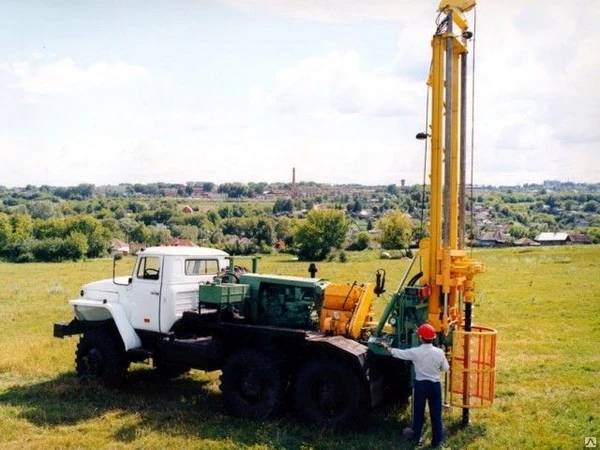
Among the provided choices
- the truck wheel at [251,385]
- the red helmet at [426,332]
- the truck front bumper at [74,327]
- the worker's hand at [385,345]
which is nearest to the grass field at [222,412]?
the truck wheel at [251,385]

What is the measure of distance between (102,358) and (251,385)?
11.8 ft

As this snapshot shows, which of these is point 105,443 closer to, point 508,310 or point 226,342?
point 226,342

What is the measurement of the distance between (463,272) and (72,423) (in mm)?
7021

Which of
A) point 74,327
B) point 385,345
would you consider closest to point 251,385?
point 385,345

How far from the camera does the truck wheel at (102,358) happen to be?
12291 mm

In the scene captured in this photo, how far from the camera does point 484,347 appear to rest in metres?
9.91

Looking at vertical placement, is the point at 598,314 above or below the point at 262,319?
below

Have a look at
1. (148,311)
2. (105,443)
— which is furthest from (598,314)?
(105,443)

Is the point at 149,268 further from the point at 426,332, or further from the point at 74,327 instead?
the point at 426,332

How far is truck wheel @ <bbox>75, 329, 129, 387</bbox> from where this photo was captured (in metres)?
12.3

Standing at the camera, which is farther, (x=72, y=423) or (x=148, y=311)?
(x=148, y=311)

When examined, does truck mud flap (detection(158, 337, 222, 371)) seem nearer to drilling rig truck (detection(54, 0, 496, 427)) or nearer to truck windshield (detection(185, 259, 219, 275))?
drilling rig truck (detection(54, 0, 496, 427))

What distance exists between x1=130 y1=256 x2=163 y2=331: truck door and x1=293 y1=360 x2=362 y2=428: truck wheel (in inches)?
135

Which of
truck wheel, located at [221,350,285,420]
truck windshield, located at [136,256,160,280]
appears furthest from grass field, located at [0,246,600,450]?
truck windshield, located at [136,256,160,280]
